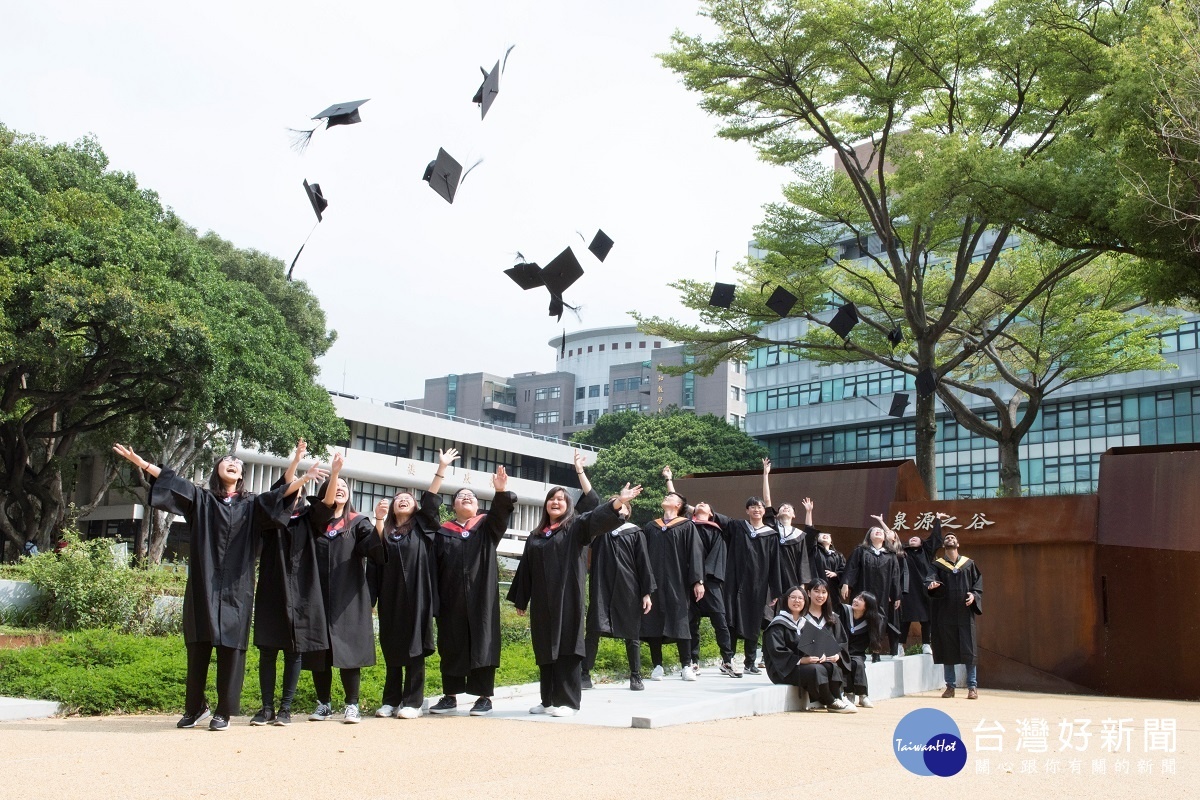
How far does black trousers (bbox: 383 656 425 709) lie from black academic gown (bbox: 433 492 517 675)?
0.17m

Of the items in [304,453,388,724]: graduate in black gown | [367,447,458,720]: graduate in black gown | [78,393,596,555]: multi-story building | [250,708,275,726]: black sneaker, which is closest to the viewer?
[250,708,275,726]: black sneaker

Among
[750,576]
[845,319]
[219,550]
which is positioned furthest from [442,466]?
[845,319]

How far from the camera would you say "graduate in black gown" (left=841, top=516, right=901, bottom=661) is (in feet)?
33.1

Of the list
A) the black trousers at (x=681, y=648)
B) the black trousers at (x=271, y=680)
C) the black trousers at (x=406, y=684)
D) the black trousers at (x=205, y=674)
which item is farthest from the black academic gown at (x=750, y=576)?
the black trousers at (x=205, y=674)

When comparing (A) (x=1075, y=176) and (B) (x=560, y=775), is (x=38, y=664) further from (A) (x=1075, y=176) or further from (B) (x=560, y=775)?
(A) (x=1075, y=176)

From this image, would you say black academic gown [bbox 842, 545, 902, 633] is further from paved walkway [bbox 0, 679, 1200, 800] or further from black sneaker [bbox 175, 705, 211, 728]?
black sneaker [bbox 175, 705, 211, 728]

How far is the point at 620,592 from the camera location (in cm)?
845

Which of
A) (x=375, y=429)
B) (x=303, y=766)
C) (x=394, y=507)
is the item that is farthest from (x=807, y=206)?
(x=375, y=429)

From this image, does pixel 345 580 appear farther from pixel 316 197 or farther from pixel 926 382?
pixel 926 382

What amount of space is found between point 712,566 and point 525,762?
4693 mm

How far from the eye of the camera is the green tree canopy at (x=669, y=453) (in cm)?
4091

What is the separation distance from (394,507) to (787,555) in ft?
14.1

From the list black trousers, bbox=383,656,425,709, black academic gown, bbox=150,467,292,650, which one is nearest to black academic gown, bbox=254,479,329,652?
black academic gown, bbox=150,467,292,650

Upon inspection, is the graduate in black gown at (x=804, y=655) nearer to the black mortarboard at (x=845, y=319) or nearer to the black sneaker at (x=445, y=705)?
the black sneaker at (x=445, y=705)
